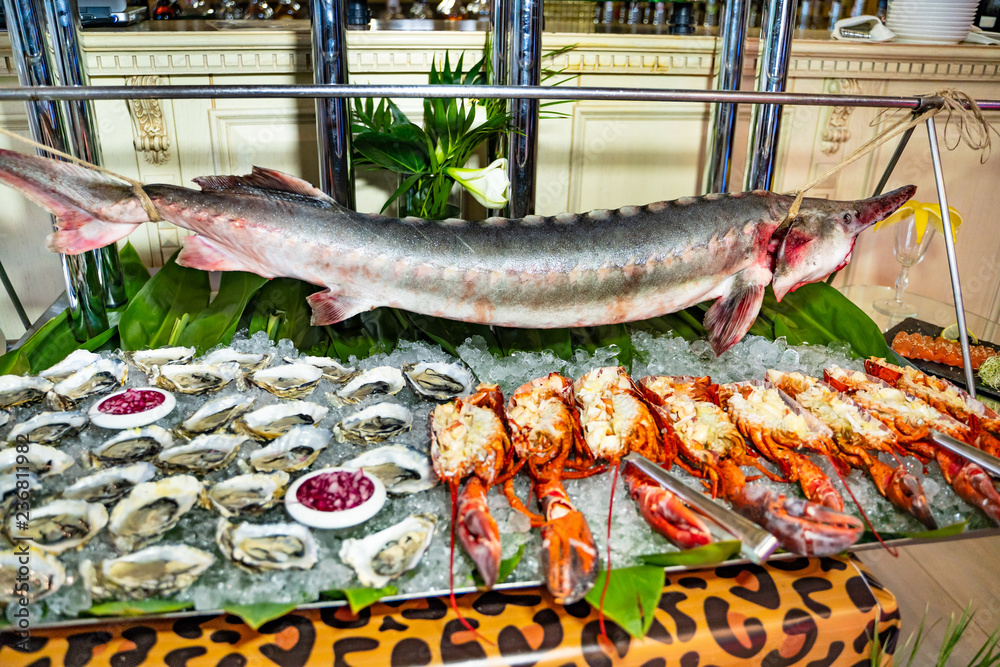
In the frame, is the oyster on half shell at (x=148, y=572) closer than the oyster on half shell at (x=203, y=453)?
Yes

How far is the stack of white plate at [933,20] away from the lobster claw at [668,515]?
2127mm

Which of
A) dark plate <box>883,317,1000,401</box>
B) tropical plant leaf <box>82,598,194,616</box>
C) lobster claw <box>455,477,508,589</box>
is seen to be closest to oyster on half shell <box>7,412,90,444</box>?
tropical plant leaf <box>82,598,194,616</box>

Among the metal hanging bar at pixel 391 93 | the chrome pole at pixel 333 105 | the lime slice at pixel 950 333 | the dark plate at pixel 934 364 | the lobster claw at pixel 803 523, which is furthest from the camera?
the lime slice at pixel 950 333

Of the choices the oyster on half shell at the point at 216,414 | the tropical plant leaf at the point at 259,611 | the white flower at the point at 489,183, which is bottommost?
the tropical plant leaf at the point at 259,611

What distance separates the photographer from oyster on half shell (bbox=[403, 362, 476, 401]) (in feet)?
4.16

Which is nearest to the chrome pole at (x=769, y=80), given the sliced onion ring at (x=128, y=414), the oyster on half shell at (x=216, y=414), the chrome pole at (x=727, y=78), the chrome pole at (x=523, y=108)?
the chrome pole at (x=727, y=78)

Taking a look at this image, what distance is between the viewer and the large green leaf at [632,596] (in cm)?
86

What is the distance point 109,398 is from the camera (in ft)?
3.89

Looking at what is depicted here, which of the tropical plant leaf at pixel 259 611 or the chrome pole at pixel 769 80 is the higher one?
the chrome pole at pixel 769 80

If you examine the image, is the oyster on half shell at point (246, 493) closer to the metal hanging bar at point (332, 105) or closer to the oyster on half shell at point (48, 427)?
the oyster on half shell at point (48, 427)

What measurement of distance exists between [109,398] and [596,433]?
84 centimetres

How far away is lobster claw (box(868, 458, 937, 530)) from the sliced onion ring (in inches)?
45.9

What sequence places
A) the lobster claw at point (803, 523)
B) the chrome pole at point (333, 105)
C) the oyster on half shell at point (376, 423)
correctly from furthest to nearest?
the chrome pole at point (333, 105), the oyster on half shell at point (376, 423), the lobster claw at point (803, 523)

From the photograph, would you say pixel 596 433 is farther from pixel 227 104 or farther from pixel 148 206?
pixel 227 104
